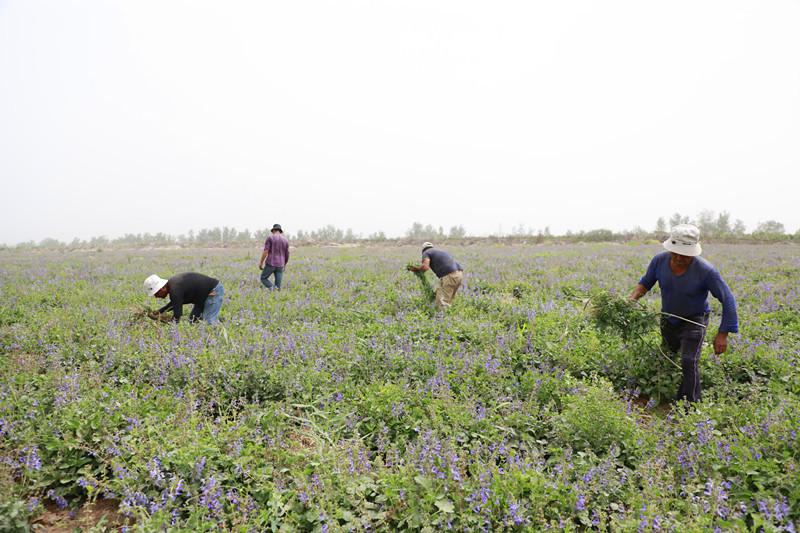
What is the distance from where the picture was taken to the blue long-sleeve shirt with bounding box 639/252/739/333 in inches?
164

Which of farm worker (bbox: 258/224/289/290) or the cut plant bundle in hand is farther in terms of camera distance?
farm worker (bbox: 258/224/289/290)

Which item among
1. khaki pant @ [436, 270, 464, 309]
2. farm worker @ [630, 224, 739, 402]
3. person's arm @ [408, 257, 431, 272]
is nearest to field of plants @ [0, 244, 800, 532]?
farm worker @ [630, 224, 739, 402]

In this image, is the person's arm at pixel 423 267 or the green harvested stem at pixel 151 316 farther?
the person's arm at pixel 423 267

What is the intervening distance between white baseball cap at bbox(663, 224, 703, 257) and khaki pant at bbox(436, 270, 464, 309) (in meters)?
4.40

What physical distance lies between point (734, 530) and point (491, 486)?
4.59 ft

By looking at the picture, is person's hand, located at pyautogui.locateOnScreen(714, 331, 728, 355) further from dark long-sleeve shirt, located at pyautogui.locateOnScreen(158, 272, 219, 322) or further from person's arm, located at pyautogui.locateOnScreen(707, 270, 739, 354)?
dark long-sleeve shirt, located at pyautogui.locateOnScreen(158, 272, 219, 322)

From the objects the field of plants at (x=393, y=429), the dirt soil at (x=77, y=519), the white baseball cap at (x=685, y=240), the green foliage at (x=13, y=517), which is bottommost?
the dirt soil at (x=77, y=519)

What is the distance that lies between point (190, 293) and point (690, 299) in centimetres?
766

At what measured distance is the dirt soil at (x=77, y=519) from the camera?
278 centimetres

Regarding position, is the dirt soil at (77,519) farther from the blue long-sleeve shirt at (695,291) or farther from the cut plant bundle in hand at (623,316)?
the blue long-sleeve shirt at (695,291)

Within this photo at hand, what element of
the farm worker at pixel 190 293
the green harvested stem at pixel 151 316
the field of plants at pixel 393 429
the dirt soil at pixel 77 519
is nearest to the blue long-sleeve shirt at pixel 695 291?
the field of plants at pixel 393 429

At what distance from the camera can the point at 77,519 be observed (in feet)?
9.55

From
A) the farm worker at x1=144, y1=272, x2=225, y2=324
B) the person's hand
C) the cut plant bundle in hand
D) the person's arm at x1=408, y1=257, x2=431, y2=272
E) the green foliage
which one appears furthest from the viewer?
the person's arm at x1=408, y1=257, x2=431, y2=272

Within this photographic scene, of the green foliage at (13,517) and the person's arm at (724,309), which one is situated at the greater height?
the person's arm at (724,309)
